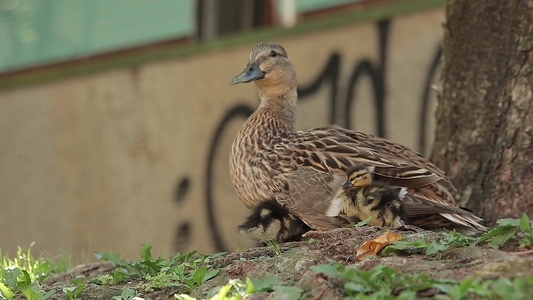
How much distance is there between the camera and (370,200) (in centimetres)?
480

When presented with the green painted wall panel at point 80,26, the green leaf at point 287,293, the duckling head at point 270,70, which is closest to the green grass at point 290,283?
the green leaf at point 287,293

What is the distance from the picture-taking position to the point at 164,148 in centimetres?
984

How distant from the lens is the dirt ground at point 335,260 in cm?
359

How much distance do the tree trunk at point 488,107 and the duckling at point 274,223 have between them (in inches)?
53.3

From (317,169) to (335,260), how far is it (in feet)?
3.76

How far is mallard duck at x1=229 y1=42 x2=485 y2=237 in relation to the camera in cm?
500

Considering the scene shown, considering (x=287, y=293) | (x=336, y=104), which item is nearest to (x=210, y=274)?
(x=287, y=293)

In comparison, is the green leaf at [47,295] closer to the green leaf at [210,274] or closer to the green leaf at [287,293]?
the green leaf at [210,274]

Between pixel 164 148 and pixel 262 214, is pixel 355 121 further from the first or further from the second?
pixel 262 214

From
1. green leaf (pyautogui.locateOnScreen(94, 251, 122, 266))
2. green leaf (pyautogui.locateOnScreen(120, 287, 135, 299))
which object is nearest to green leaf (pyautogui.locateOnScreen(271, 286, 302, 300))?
green leaf (pyautogui.locateOnScreen(120, 287, 135, 299))

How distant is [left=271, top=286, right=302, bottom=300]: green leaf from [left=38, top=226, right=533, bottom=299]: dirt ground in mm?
47

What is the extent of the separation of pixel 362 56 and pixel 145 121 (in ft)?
9.20

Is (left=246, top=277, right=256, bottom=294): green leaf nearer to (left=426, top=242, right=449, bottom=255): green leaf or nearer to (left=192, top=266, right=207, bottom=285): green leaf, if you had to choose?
(left=192, top=266, right=207, bottom=285): green leaf

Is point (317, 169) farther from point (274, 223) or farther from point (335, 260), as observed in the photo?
point (335, 260)
